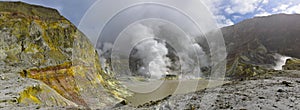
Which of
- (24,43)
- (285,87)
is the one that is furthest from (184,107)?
(24,43)

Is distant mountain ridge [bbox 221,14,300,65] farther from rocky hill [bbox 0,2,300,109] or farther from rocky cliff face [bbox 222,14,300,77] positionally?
rocky hill [bbox 0,2,300,109]

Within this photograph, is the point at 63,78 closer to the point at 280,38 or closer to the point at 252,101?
the point at 252,101

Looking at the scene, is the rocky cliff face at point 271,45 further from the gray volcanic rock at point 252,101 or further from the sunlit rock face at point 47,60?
the gray volcanic rock at point 252,101

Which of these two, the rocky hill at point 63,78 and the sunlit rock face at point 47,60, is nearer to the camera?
the rocky hill at point 63,78

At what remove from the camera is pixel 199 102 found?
11656 millimetres

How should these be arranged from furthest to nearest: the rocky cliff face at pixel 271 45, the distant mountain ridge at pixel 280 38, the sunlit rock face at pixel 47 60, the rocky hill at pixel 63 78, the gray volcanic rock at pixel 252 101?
the distant mountain ridge at pixel 280 38, the rocky cliff face at pixel 271 45, the sunlit rock face at pixel 47 60, the rocky hill at pixel 63 78, the gray volcanic rock at pixel 252 101

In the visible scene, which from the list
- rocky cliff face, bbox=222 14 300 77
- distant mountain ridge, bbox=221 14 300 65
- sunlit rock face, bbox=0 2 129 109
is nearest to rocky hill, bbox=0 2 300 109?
sunlit rock face, bbox=0 2 129 109

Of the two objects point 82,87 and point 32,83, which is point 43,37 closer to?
point 82,87

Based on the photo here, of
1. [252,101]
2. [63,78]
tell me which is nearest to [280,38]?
[63,78]

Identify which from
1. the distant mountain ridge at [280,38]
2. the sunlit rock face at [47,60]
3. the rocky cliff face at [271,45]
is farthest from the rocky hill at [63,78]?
the distant mountain ridge at [280,38]

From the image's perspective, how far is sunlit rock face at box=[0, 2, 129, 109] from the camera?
78.9ft

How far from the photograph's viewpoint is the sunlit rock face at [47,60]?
24.0 meters

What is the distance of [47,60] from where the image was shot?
101 ft

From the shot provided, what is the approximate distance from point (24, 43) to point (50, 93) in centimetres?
1335
